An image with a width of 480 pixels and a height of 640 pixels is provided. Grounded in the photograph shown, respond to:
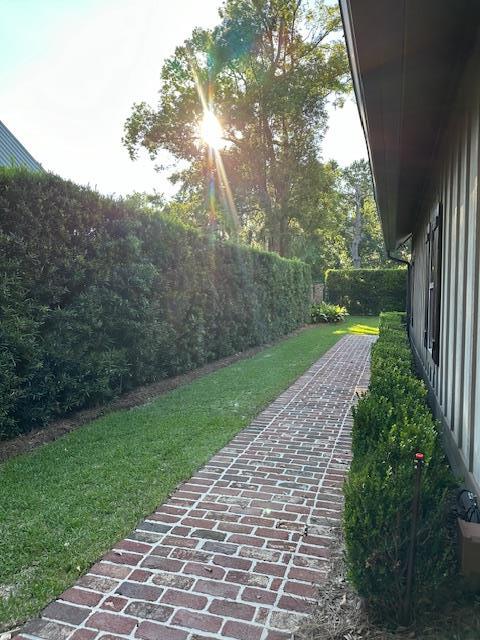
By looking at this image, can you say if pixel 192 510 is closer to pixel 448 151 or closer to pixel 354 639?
pixel 354 639

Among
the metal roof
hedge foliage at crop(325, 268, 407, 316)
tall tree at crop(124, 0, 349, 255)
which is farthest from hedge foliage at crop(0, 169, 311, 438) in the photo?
hedge foliage at crop(325, 268, 407, 316)

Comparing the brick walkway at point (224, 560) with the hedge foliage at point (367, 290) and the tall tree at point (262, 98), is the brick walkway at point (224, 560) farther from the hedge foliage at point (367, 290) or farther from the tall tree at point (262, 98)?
the hedge foliage at point (367, 290)

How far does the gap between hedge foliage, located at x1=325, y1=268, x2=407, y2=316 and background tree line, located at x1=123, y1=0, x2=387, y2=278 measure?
294 cm

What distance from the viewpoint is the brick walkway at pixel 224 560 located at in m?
2.19

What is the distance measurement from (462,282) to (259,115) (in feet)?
68.8

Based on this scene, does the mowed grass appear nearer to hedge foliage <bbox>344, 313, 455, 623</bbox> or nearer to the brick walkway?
the brick walkway

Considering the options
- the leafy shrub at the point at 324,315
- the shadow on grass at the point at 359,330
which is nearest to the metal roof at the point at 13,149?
the shadow on grass at the point at 359,330

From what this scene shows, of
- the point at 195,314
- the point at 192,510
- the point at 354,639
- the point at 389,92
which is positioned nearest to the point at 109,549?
the point at 192,510

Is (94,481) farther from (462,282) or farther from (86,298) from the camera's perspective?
(462,282)

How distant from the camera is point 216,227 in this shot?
87.0 ft

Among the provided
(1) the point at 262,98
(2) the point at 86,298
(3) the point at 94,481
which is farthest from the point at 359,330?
(3) the point at 94,481

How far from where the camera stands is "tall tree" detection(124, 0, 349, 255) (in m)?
21.4

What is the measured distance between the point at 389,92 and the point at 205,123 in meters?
22.7

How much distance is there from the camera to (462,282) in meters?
3.19
